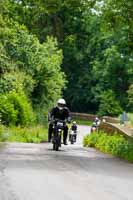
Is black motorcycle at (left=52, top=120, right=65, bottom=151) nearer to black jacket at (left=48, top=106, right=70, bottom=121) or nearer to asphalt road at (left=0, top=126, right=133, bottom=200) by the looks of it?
black jacket at (left=48, top=106, right=70, bottom=121)

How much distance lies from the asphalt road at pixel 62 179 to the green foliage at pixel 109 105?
5839 cm

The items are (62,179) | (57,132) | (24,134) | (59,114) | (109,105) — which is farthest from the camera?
(109,105)

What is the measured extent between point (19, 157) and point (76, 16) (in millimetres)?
72426

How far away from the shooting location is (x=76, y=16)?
89.2 m

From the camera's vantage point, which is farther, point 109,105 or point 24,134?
point 109,105

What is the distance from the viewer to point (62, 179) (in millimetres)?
13008

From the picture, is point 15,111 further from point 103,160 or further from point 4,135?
point 103,160

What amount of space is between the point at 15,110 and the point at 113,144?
58.3 ft

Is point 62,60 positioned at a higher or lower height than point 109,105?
higher

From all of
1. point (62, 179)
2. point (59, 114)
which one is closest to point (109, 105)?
point (59, 114)

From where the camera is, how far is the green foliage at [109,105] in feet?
251

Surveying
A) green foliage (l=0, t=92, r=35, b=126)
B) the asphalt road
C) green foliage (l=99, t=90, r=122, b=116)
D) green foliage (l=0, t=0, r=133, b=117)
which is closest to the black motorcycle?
the asphalt road

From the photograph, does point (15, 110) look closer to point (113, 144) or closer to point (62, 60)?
point (113, 144)

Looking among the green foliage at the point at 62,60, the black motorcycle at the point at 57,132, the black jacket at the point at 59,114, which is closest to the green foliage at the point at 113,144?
the black motorcycle at the point at 57,132
